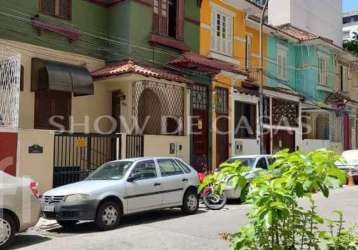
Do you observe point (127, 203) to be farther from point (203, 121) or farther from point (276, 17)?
point (276, 17)

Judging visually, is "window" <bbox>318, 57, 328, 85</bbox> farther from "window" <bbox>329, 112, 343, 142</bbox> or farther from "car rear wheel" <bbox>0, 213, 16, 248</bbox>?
"car rear wheel" <bbox>0, 213, 16, 248</bbox>

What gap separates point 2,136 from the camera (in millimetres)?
13328

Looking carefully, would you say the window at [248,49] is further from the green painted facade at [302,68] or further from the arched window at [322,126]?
the arched window at [322,126]

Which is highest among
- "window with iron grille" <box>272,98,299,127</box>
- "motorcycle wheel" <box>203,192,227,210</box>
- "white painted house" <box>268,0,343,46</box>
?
"white painted house" <box>268,0,343,46</box>

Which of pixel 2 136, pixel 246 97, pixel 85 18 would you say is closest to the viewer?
pixel 2 136

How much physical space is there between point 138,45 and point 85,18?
206 cm

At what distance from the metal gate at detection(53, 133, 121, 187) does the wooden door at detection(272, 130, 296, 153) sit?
1231 centimetres

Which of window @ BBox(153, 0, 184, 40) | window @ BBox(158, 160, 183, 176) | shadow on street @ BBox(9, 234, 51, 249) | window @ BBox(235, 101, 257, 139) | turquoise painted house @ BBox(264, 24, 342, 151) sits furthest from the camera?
turquoise painted house @ BBox(264, 24, 342, 151)

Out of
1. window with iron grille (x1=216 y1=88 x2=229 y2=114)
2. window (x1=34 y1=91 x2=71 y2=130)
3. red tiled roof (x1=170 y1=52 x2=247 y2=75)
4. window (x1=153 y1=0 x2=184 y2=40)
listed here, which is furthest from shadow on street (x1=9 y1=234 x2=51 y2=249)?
window with iron grille (x1=216 y1=88 x2=229 y2=114)

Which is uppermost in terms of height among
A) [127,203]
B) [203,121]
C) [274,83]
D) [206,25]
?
[206,25]

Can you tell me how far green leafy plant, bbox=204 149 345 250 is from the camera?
3.93 metres

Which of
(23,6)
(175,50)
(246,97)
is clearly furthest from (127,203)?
(246,97)

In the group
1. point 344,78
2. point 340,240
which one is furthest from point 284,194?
point 344,78

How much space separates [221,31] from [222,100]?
10.0 ft
